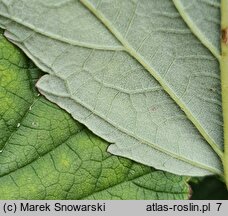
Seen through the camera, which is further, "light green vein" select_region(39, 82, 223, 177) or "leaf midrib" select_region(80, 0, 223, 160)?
"light green vein" select_region(39, 82, 223, 177)

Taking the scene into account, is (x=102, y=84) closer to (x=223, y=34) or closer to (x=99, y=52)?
(x=99, y=52)

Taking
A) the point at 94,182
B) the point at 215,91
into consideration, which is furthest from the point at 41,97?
the point at 215,91

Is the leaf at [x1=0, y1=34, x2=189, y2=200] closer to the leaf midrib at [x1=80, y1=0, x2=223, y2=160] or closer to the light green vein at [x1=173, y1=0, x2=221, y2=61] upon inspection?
the leaf midrib at [x1=80, y1=0, x2=223, y2=160]

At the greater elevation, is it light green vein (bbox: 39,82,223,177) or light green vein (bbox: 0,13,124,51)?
light green vein (bbox: 0,13,124,51)

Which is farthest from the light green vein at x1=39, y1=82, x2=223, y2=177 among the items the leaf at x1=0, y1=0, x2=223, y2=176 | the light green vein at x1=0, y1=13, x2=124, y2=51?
the light green vein at x1=0, y1=13, x2=124, y2=51

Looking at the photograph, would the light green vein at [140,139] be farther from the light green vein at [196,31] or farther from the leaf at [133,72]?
the light green vein at [196,31]

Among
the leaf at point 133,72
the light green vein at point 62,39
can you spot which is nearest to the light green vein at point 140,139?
the leaf at point 133,72

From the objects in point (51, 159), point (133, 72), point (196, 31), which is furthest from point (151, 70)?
point (51, 159)
